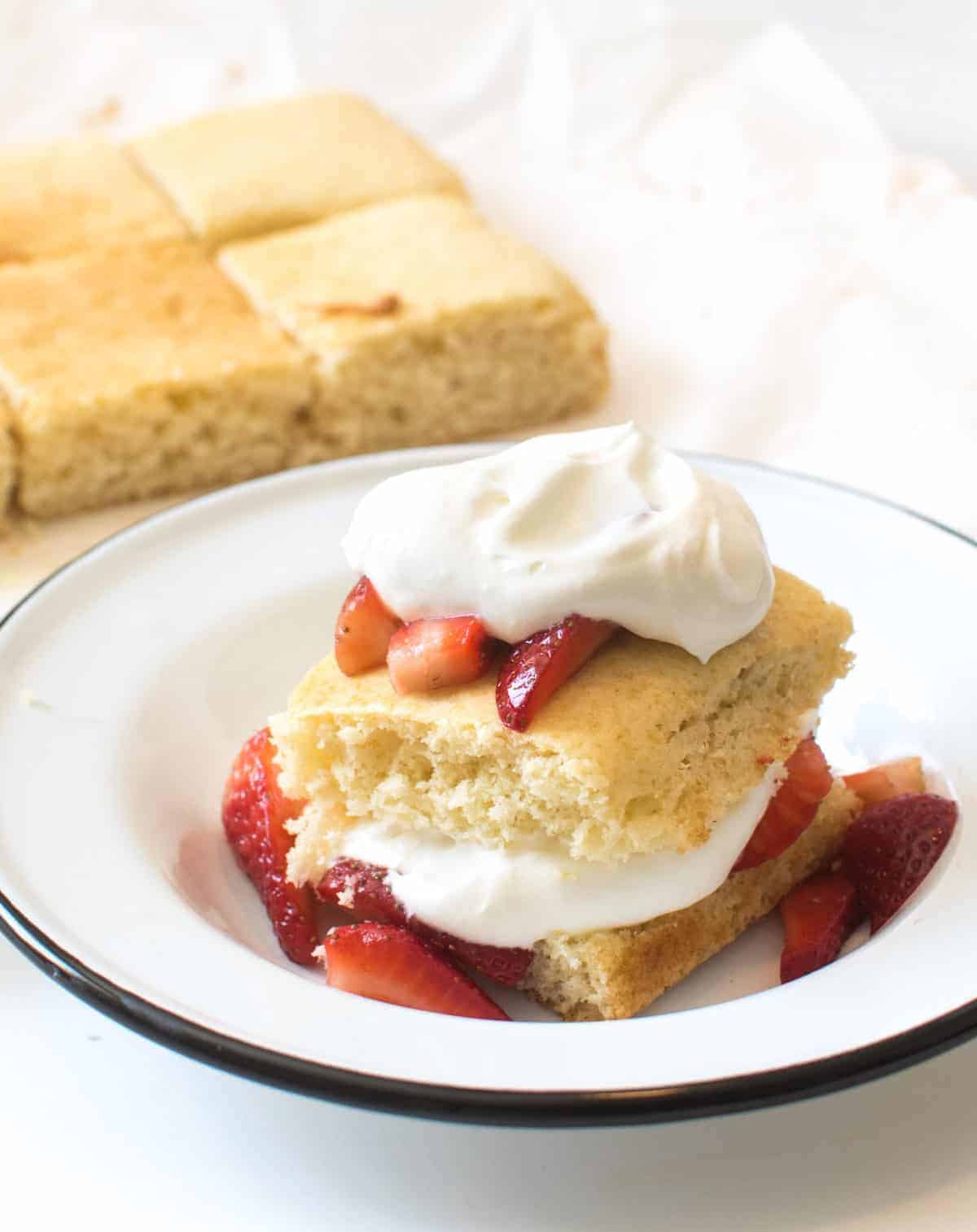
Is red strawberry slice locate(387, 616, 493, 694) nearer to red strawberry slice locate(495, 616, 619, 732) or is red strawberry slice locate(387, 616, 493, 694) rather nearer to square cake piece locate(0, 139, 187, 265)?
red strawberry slice locate(495, 616, 619, 732)

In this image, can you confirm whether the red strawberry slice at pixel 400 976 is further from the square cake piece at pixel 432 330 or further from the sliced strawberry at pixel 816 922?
the square cake piece at pixel 432 330

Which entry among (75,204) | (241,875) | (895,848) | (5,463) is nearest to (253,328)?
(5,463)

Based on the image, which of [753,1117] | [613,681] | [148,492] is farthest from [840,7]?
[753,1117]

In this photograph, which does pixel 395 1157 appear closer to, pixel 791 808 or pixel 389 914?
pixel 389 914

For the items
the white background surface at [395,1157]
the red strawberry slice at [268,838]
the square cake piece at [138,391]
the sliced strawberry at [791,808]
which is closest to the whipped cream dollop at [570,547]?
the sliced strawberry at [791,808]

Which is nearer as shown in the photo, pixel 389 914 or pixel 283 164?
pixel 389 914

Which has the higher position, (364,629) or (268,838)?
(364,629)
